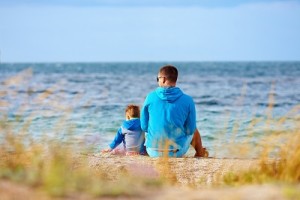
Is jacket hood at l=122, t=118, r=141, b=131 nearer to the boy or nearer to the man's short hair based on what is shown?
the boy

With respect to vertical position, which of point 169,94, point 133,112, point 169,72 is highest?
point 169,72

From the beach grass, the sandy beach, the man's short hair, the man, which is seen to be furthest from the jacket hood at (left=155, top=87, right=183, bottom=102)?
the beach grass

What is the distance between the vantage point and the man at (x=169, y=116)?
22.9 feet

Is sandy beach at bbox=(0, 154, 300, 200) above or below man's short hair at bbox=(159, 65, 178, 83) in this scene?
below

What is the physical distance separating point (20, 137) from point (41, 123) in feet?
25.4

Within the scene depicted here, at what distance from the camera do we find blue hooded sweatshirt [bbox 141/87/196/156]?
6.99 meters

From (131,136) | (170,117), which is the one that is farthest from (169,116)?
(131,136)

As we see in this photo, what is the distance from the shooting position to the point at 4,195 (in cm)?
371

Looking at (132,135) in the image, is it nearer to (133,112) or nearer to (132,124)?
(132,124)

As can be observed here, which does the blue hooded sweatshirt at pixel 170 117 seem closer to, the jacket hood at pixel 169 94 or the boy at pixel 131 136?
the jacket hood at pixel 169 94

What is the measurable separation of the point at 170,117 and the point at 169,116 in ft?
0.05

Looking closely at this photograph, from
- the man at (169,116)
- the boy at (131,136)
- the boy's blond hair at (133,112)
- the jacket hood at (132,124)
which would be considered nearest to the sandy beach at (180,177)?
the man at (169,116)

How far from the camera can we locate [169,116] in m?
6.99

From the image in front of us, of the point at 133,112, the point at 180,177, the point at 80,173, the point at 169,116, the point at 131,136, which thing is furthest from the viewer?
the point at 133,112
